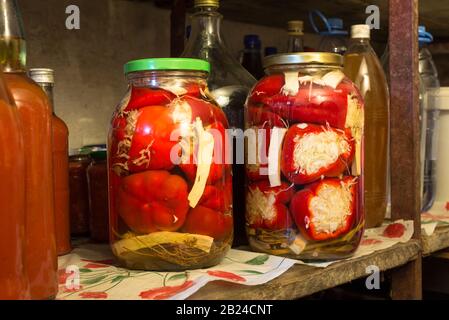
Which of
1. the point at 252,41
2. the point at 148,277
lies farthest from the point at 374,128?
the point at 148,277

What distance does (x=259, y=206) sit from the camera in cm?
74

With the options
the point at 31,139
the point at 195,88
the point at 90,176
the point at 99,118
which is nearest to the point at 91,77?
the point at 99,118

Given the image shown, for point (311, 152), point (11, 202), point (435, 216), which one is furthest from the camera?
point (435, 216)

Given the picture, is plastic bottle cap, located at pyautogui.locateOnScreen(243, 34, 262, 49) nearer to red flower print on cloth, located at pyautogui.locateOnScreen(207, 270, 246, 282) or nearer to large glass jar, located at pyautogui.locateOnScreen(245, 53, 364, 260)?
large glass jar, located at pyautogui.locateOnScreen(245, 53, 364, 260)

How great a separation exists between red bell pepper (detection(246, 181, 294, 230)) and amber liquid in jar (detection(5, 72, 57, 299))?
0.91 feet

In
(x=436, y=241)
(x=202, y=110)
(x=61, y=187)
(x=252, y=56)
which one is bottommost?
(x=436, y=241)

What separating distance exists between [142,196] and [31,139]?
0.50 feet

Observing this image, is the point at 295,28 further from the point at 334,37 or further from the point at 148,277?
the point at 148,277

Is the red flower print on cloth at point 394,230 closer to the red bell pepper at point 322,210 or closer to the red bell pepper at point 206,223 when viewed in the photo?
the red bell pepper at point 322,210

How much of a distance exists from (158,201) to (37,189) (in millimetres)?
142

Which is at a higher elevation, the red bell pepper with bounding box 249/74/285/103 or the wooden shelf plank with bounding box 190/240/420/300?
the red bell pepper with bounding box 249/74/285/103

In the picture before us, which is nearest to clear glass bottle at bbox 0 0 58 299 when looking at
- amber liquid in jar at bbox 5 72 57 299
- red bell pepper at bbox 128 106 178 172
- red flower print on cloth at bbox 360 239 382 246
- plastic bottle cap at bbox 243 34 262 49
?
amber liquid in jar at bbox 5 72 57 299

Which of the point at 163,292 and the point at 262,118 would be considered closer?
the point at 163,292

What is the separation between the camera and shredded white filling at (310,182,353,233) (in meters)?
0.70
